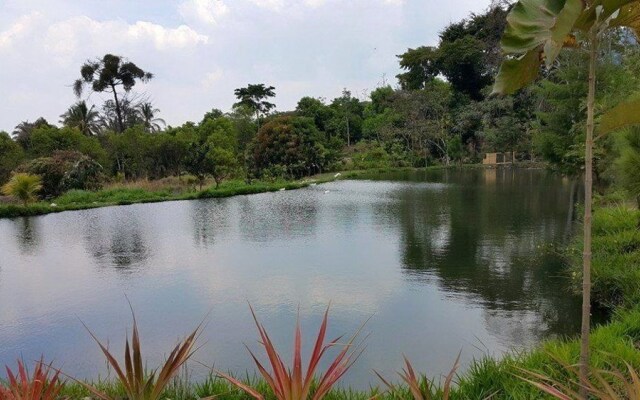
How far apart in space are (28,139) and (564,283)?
2179cm

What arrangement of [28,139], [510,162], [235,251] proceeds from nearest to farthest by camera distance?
1. [235,251]
2. [28,139]
3. [510,162]

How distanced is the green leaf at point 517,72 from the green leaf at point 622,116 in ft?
0.89

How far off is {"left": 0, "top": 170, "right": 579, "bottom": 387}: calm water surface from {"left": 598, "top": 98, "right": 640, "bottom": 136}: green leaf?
205cm

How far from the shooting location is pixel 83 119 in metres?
23.9

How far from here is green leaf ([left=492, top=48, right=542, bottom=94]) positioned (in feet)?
5.04

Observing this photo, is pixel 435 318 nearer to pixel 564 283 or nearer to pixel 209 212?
pixel 564 283

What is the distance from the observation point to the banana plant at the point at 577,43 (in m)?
1.34

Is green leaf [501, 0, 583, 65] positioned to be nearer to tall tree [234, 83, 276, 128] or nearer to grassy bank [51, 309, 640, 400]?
grassy bank [51, 309, 640, 400]

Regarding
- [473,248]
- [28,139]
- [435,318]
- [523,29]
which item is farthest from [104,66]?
[523,29]

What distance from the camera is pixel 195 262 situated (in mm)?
6199

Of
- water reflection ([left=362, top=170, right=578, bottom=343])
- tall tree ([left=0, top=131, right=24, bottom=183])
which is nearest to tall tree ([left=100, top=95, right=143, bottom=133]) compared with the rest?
tall tree ([left=0, top=131, right=24, bottom=183])

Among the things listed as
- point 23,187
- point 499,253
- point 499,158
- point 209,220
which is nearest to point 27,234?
point 209,220

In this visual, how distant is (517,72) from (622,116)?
347 millimetres

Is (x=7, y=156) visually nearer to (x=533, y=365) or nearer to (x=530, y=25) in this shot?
(x=533, y=365)
